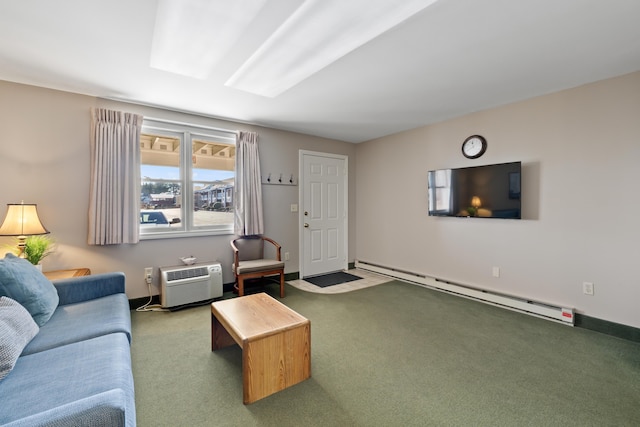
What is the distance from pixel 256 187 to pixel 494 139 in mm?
3178

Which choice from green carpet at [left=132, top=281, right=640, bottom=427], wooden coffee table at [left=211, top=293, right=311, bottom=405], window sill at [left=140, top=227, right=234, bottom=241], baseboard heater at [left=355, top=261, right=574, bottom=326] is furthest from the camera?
window sill at [left=140, top=227, right=234, bottom=241]

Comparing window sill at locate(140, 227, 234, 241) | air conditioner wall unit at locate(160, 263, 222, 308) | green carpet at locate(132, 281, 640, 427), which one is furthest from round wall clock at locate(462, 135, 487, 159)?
air conditioner wall unit at locate(160, 263, 222, 308)

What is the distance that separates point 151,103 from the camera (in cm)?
334

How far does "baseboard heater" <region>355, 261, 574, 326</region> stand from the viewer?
2934 mm

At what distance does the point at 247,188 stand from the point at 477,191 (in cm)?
305

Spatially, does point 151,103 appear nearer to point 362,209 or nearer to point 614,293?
point 362,209

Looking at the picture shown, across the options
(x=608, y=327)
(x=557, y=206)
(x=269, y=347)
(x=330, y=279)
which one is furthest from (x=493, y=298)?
(x=269, y=347)

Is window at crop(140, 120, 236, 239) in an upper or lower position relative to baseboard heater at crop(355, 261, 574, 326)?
upper

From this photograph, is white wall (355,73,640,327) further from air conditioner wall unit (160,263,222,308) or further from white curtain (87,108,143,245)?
white curtain (87,108,143,245)

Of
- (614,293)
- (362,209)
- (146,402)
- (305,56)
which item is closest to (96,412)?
(146,402)

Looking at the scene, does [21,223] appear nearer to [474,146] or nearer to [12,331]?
[12,331]

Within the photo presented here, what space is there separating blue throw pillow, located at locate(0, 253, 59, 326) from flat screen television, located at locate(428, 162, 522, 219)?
13.5 ft

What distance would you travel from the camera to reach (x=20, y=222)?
2.50 m

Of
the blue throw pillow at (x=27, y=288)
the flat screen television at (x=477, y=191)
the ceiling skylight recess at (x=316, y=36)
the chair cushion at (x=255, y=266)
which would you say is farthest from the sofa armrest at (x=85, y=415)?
the flat screen television at (x=477, y=191)
